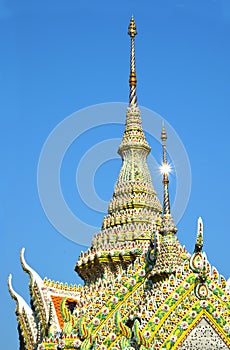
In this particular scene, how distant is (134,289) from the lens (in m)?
24.8

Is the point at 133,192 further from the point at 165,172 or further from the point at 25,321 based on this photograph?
the point at 25,321

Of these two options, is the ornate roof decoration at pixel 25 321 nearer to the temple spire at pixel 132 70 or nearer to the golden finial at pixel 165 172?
the golden finial at pixel 165 172

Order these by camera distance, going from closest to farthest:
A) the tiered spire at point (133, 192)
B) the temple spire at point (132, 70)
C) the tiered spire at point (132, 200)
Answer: the tiered spire at point (132, 200) < the tiered spire at point (133, 192) < the temple spire at point (132, 70)

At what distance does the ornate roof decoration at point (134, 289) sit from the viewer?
68.1 ft

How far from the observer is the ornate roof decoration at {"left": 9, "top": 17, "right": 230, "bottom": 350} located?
68.1ft

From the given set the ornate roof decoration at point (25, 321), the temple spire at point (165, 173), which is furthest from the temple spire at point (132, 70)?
the ornate roof decoration at point (25, 321)

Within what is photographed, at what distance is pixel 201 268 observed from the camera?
68.8ft

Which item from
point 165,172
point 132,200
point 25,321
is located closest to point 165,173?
point 165,172

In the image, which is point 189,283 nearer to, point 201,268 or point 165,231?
point 201,268

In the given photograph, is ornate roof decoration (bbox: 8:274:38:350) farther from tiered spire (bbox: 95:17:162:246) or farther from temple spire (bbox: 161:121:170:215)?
temple spire (bbox: 161:121:170:215)

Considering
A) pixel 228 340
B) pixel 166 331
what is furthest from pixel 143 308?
pixel 228 340

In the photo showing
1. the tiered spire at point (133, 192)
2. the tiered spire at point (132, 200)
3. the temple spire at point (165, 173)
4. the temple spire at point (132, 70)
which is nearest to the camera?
the temple spire at point (165, 173)

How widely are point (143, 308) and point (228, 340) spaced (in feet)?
6.59

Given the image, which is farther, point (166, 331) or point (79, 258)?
point (79, 258)
